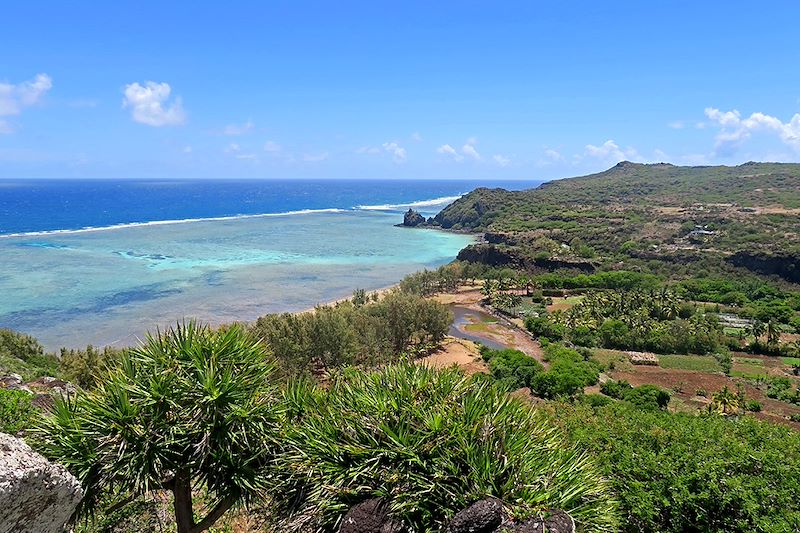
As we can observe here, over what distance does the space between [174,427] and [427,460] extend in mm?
→ 4858

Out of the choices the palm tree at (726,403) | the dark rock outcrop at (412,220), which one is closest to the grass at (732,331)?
the palm tree at (726,403)

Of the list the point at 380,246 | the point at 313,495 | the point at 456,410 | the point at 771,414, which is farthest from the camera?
the point at 380,246

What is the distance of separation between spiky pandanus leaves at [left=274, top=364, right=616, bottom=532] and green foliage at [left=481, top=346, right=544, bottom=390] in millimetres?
31729

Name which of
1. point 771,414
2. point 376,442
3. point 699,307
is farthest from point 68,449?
point 699,307

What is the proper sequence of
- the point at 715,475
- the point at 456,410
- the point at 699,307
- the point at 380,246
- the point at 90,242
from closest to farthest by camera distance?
the point at 456,410
the point at 715,475
the point at 699,307
the point at 90,242
the point at 380,246

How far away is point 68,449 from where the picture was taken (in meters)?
9.40

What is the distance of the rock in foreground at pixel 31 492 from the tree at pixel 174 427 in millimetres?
2166

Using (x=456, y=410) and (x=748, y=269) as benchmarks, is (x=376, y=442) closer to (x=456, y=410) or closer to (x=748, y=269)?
(x=456, y=410)

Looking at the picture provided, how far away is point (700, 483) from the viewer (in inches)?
478

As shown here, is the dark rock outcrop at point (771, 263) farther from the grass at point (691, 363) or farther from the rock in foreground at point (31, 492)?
the rock in foreground at point (31, 492)

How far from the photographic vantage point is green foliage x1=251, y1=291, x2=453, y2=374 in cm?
3638

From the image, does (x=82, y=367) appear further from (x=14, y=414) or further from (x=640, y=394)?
(x=640, y=394)

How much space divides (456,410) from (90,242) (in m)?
116

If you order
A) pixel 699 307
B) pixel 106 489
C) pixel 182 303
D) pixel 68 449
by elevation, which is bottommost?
pixel 699 307
